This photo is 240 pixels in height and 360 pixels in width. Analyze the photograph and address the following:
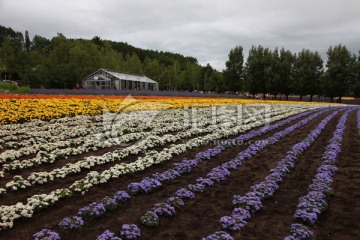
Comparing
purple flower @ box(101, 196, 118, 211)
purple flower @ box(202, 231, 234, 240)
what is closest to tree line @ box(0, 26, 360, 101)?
purple flower @ box(101, 196, 118, 211)

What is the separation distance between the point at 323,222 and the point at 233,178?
3.36m

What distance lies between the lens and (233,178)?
10.3m

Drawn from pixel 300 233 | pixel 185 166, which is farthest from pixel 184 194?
pixel 300 233

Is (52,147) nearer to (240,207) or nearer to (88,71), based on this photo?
(240,207)

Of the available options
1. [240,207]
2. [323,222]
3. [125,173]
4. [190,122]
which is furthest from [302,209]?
[190,122]

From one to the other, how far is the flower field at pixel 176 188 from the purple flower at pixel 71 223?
0.07 ft

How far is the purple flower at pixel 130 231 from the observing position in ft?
20.9

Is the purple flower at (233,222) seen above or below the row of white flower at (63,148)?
below

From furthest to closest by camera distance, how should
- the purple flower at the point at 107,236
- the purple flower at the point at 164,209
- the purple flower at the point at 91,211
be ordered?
the purple flower at the point at 164,209 < the purple flower at the point at 91,211 < the purple flower at the point at 107,236

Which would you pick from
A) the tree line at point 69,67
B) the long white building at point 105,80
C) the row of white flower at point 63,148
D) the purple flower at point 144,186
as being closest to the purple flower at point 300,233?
the purple flower at point 144,186

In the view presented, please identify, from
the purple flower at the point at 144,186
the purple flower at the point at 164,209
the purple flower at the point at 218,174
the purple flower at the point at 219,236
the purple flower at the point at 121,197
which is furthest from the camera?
the purple flower at the point at 218,174

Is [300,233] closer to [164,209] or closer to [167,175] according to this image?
[164,209]

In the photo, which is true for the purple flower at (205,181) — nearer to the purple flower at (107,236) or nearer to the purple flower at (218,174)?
the purple flower at (218,174)

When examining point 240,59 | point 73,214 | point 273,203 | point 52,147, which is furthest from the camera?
point 240,59
